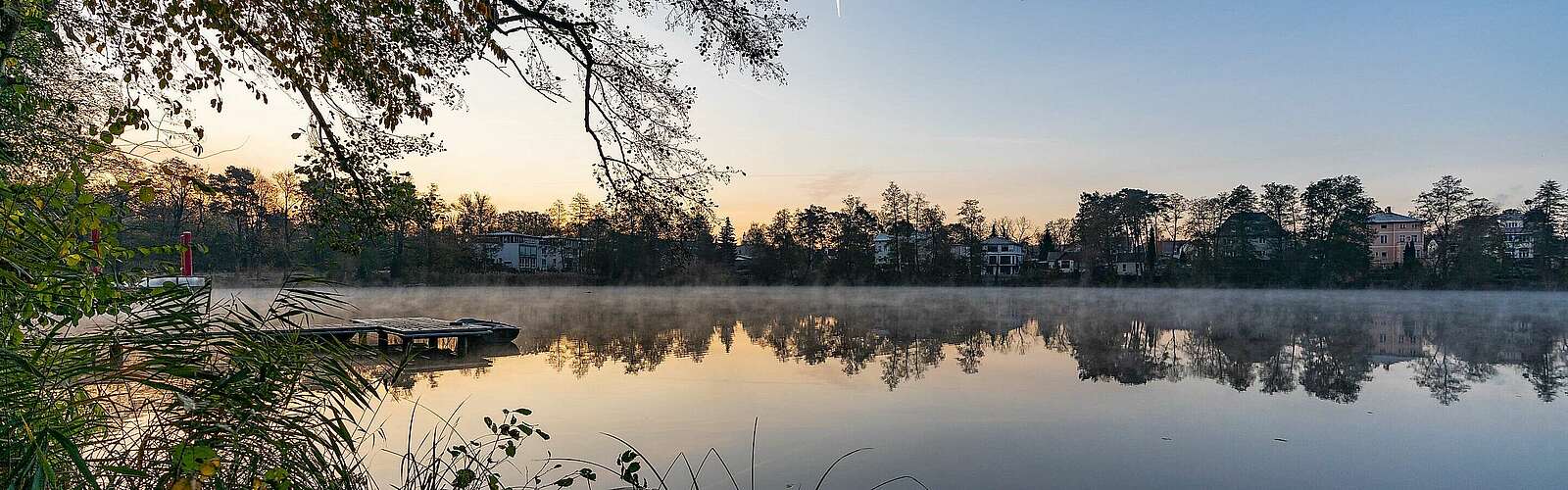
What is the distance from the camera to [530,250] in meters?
63.9

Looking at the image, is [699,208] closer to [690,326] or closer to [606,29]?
[606,29]

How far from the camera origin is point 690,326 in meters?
21.2

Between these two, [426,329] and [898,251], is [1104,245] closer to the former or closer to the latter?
[898,251]

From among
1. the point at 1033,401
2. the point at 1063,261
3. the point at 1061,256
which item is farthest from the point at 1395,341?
the point at 1063,261

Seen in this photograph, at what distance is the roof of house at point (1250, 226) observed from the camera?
50281 mm

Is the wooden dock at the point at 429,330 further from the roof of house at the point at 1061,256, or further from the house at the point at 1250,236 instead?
the roof of house at the point at 1061,256

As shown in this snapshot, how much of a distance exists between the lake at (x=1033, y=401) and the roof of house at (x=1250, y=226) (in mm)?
29390

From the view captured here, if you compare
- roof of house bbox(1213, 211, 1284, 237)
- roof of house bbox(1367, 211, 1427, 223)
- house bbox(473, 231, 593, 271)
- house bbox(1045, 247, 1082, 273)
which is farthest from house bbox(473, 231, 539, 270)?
roof of house bbox(1367, 211, 1427, 223)

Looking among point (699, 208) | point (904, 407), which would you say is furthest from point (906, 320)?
point (699, 208)

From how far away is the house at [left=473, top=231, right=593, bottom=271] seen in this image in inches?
2025

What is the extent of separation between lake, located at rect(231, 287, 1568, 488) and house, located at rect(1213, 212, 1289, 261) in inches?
1144

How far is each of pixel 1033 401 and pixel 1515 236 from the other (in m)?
55.5

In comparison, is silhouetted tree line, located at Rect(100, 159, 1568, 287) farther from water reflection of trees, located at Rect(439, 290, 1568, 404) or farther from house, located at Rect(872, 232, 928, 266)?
water reflection of trees, located at Rect(439, 290, 1568, 404)

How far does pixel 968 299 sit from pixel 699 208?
32.7 meters
